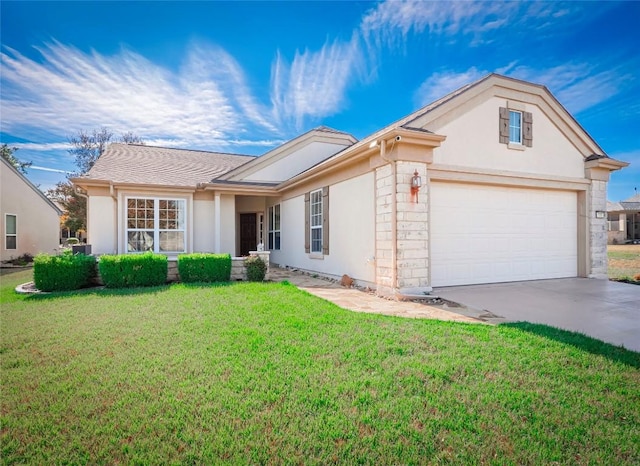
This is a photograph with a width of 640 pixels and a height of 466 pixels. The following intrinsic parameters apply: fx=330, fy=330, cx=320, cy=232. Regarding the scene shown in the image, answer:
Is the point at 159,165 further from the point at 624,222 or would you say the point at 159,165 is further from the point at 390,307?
the point at 624,222

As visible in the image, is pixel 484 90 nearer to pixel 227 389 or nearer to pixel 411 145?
pixel 411 145

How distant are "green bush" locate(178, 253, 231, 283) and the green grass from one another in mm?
3725

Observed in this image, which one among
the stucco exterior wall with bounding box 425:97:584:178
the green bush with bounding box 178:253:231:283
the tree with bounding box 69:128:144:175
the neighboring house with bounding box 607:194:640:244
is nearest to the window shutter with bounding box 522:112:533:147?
the stucco exterior wall with bounding box 425:97:584:178

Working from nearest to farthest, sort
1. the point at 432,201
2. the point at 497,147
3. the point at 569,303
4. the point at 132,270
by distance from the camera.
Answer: the point at 569,303
the point at 432,201
the point at 132,270
the point at 497,147

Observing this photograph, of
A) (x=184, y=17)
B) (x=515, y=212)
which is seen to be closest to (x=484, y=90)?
(x=515, y=212)

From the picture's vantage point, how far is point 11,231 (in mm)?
17172

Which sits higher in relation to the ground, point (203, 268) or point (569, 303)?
point (203, 268)

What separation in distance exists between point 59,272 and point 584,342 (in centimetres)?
1027

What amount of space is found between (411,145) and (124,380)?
6453mm

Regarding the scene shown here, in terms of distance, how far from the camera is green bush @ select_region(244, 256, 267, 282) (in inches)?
362

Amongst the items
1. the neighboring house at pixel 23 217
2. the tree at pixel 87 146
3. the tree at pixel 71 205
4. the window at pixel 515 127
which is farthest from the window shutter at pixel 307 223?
the tree at pixel 87 146

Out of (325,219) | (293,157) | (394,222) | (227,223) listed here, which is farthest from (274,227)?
(394,222)

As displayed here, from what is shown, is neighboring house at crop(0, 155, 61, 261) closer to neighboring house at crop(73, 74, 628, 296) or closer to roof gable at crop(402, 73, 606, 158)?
neighboring house at crop(73, 74, 628, 296)

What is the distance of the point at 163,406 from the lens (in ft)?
9.20
